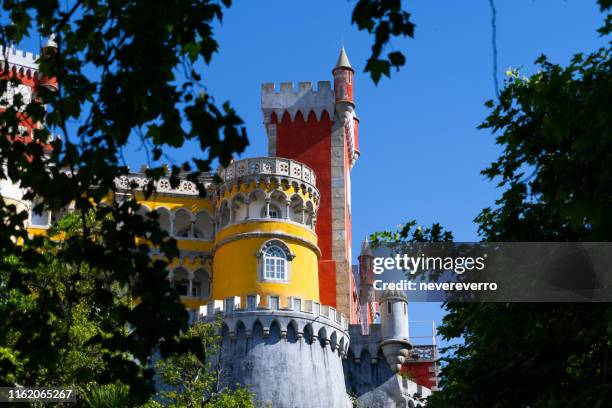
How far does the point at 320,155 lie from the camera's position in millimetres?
52875

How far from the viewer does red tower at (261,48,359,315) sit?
1973 inches

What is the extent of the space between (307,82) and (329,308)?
49.0 feet

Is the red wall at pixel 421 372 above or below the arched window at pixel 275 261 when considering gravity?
below

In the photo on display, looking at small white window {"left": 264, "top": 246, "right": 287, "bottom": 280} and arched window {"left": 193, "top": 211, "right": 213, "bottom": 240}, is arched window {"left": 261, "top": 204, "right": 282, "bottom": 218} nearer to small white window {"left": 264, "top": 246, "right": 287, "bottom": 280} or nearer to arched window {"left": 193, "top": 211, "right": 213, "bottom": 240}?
small white window {"left": 264, "top": 246, "right": 287, "bottom": 280}

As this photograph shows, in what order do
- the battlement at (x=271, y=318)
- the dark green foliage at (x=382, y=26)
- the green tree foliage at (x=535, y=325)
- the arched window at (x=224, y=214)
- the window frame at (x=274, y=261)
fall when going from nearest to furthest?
the dark green foliage at (x=382, y=26) < the green tree foliage at (x=535, y=325) < the battlement at (x=271, y=318) < the window frame at (x=274, y=261) < the arched window at (x=224, y=214)

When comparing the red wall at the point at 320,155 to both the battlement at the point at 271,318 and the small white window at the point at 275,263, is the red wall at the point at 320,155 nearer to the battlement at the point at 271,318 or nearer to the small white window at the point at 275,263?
the small white window at the point at 275,263

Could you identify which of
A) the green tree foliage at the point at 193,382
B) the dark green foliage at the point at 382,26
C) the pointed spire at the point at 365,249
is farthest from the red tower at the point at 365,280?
the dark green foliage at the point at 382,26

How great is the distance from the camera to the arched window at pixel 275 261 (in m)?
45.5

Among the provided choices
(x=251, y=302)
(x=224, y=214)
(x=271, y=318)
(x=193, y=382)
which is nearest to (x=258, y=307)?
(x=251, y=302)

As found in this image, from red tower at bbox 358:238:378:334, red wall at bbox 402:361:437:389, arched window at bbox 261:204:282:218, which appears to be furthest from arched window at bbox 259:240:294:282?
red tower at bbox 358:238:378:334

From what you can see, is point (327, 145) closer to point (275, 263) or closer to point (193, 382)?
point (275, 263)

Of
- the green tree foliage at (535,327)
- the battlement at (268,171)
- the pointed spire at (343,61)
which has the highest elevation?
the pointed spire at (343,61)

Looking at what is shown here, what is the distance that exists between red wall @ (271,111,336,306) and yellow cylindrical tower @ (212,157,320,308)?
8.16 ft

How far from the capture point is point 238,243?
46.2 m
